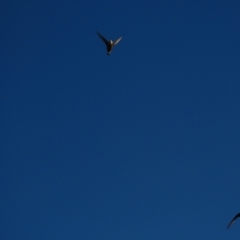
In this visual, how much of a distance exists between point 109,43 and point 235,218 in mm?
11195

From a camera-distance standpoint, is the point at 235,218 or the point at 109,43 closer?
the point at 235,218

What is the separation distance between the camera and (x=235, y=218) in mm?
27875

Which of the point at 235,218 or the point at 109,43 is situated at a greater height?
the point at 109,43

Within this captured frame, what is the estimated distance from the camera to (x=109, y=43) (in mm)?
32875
